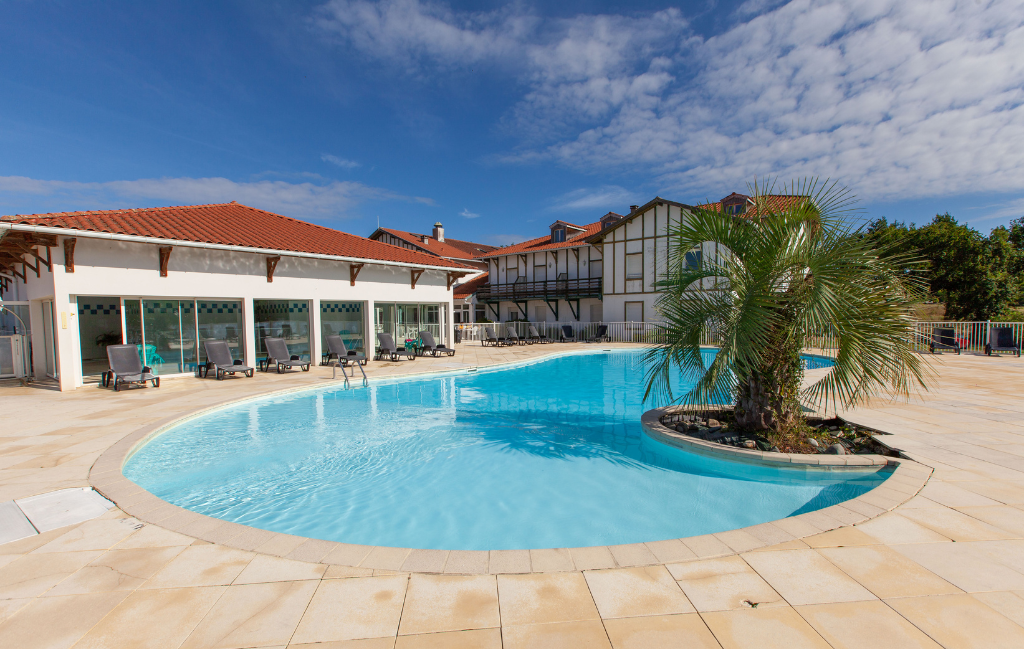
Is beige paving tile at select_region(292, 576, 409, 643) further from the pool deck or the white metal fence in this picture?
the white metal fence

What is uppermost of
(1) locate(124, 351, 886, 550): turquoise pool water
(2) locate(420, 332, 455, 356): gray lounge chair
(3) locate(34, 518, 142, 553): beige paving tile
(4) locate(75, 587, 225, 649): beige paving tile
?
(2) locate(420, 332, 455, 356): gray lounge chair

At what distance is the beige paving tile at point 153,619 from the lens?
2.12 m

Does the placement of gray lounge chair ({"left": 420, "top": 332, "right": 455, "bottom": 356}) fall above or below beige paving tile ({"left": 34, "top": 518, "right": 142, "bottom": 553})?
above

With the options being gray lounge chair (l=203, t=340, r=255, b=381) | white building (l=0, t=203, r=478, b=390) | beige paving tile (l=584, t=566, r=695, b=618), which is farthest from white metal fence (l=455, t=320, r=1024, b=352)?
gray lounge chair (l=203, t=340, r=255, b=381)

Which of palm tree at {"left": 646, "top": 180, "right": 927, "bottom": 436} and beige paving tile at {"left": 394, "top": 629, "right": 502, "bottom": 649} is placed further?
palm tree at {"left": 646, "top": 180, "right": 927, "bottom": 436}

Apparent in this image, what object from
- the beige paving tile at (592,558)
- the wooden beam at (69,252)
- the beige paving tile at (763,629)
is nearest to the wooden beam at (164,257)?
the wooden beam at (69,252)

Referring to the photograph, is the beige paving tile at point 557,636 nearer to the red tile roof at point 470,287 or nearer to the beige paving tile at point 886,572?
the beige paving tile at point 886,572

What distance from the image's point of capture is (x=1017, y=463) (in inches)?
175

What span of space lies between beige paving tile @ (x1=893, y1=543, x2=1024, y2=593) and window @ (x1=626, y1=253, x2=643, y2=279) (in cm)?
2209

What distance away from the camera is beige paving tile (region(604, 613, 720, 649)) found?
203 centimetres

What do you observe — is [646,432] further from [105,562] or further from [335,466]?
[105,562]

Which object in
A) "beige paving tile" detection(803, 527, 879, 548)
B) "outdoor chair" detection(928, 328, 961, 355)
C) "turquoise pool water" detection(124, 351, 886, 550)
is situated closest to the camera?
"beige paving tile" detection(803, 527, 879, 548)

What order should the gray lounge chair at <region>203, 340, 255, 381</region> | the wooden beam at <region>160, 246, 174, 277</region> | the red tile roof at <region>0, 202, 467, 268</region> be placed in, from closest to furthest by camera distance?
the red tile roof at <region>0, 202, 467, 268</region>
the wooden beam at <region>160, 246, 174, 277</region>
the gray lounge chair at <region>203, 340, 255, 381</region>

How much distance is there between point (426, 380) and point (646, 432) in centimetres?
689
